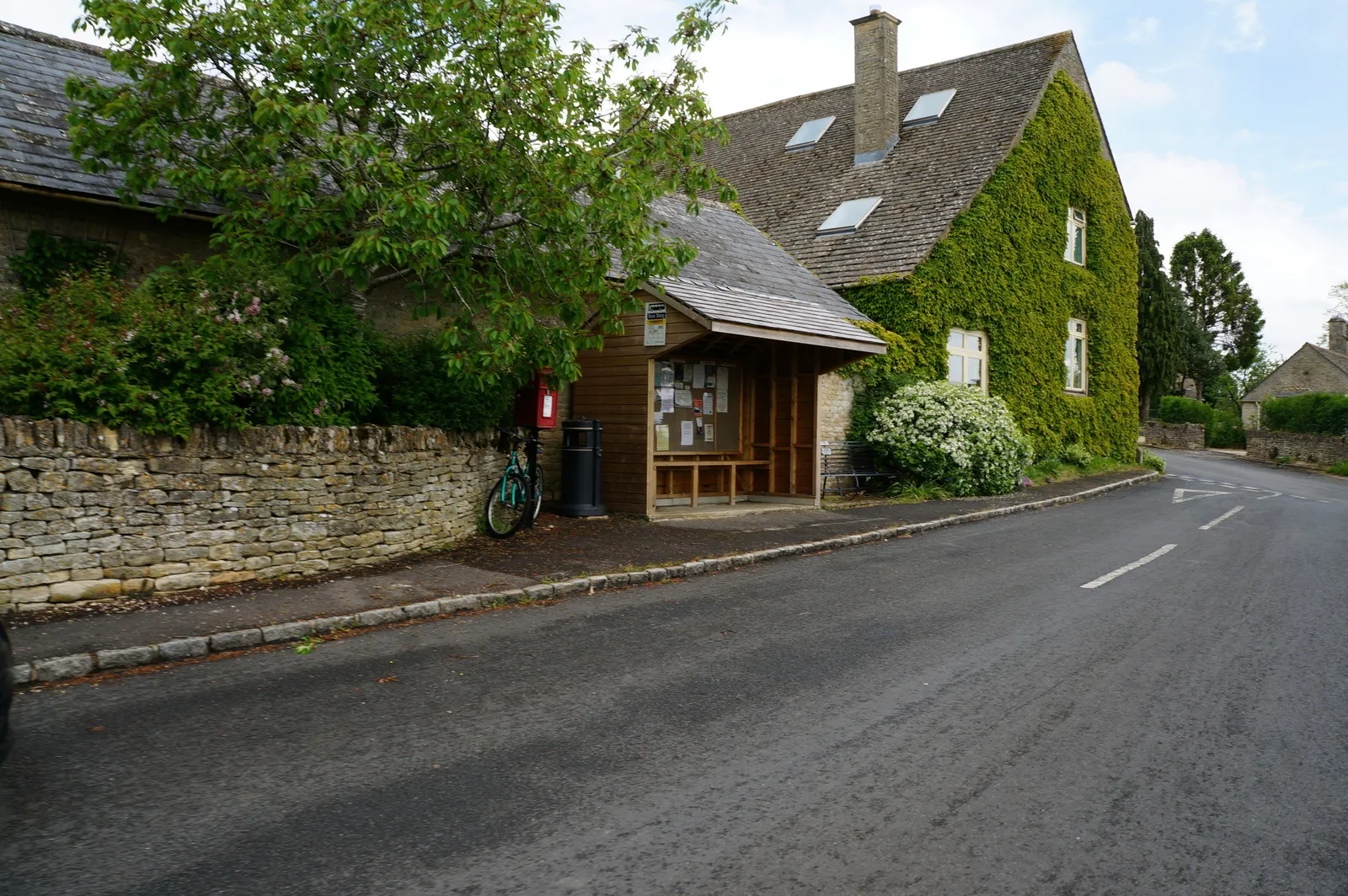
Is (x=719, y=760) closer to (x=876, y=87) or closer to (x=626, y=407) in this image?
(x=626, y=407)

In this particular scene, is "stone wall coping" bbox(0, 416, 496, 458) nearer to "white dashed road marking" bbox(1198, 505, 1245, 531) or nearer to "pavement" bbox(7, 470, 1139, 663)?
"pavement" bbox(7, 470, 1139, 663)

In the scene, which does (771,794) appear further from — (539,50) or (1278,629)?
(539,50)

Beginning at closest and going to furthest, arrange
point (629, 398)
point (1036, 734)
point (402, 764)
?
1. point (402, 764)
2. point (1036, 734)
3. point (629, 398)

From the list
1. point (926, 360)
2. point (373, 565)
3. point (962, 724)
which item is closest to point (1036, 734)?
point (962, 724)

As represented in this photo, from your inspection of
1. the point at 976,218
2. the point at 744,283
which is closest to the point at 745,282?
the point at 744,283

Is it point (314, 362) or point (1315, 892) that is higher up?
point (314, 362)

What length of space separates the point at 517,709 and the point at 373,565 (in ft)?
15.5

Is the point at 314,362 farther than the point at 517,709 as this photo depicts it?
Yes

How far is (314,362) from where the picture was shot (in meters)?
9.18

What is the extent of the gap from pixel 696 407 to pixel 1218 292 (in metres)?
63.4

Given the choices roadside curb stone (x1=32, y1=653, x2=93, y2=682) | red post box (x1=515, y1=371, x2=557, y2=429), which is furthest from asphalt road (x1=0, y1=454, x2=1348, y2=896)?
red post box (x1=515, y1=371, x2=557, y2=429)

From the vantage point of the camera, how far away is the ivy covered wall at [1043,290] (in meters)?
21.2

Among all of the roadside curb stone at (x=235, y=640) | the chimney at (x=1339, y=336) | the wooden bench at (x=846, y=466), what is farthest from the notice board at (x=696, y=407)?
the chimney at (x=1339, y=336)

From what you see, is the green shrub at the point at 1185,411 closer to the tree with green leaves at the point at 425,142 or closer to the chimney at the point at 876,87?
the chimney at the point at 876,87
